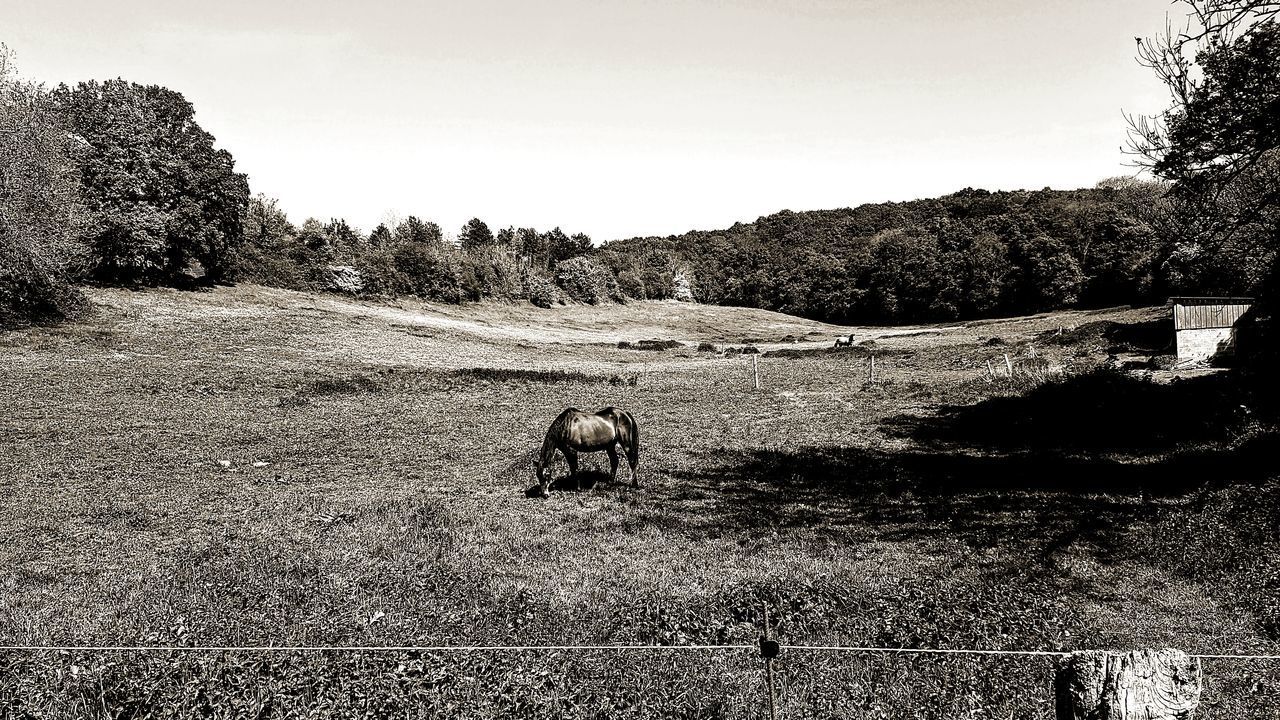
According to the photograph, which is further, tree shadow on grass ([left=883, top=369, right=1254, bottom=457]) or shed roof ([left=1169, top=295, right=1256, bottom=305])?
shed roof ([left=1169, top=295, right=1256, bottom=305])

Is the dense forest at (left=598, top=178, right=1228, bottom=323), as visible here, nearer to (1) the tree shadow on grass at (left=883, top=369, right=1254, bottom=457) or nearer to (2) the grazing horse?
(1) the tree shadow on grass at (left=883, top=369, right=1254, bottom=457)

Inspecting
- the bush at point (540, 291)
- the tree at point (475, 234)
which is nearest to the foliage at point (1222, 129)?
the bush at point (540, 291)

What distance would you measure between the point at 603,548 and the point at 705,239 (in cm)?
14852

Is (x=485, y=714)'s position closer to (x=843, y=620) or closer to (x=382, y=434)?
(x=843, y=620)

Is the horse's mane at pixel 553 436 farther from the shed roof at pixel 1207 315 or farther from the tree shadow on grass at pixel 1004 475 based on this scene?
the shed roof at pixel 1207 315

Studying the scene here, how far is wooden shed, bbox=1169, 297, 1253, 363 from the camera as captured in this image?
30672 mm

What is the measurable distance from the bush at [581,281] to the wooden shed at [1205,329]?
72.6 meters

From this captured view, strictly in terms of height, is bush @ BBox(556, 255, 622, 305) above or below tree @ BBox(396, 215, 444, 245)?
below

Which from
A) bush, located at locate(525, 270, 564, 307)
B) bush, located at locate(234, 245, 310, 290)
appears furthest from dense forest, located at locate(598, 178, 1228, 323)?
bush, located at locate(234, 245, 310, 290)

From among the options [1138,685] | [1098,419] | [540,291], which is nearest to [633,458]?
[1138,685]

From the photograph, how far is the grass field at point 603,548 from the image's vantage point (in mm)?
6062

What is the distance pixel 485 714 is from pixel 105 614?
534 centimetres

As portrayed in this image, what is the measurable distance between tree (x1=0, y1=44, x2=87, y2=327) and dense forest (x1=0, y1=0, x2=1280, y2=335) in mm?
104

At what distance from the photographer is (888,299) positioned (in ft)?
332
